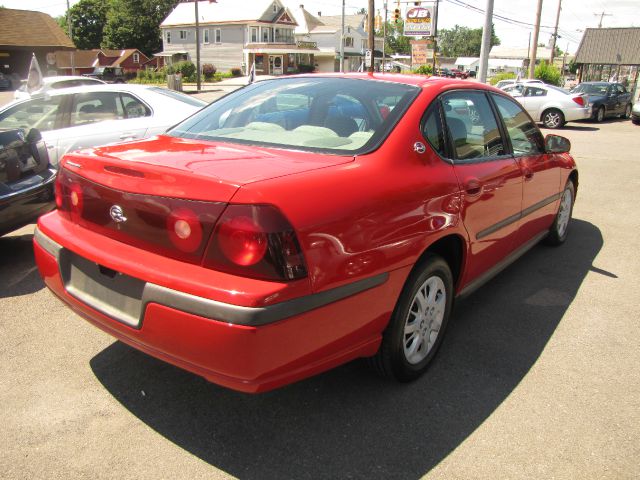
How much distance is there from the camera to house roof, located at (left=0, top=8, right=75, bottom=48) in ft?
147

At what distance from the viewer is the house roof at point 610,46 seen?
129 ft

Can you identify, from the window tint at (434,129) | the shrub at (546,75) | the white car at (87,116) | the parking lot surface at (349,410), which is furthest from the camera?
the shrub at (546,75)

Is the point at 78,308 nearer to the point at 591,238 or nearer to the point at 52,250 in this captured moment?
the point at 52,250

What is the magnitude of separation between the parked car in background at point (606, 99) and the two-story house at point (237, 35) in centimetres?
4242

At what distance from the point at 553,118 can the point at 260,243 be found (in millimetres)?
Answer: 18889

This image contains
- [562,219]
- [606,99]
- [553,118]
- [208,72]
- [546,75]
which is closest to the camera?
[562,219]

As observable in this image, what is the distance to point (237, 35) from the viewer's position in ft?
195

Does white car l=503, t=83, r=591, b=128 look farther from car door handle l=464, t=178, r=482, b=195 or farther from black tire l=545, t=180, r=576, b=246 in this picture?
car door handle l=464, t=178, r=482, b=195

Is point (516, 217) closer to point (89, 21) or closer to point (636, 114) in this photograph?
point (636, 114)

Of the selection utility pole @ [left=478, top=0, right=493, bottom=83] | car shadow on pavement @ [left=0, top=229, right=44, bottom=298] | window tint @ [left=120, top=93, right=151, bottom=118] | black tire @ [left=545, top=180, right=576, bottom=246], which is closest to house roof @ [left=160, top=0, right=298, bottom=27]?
utility pole @ [left=478, top=0, right=493, bottom=83]

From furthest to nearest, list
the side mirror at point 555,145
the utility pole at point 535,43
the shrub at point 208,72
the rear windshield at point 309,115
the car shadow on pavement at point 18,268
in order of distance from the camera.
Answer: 1. the shrub at point 208,72
2. the utility pole at point 535,43
3. the side mirror at point 555,145
4. the car shadow on pavement at point 18,268
5. the rear windshield at point 309,115

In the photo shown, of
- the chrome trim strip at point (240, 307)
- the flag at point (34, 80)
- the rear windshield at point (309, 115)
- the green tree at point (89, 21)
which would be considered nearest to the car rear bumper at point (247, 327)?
the chrome trim strip at point (240, 307)

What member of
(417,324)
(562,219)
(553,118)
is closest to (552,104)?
(553,118)

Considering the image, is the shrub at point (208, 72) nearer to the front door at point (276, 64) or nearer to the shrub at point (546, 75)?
the front door at point (276, 64)
